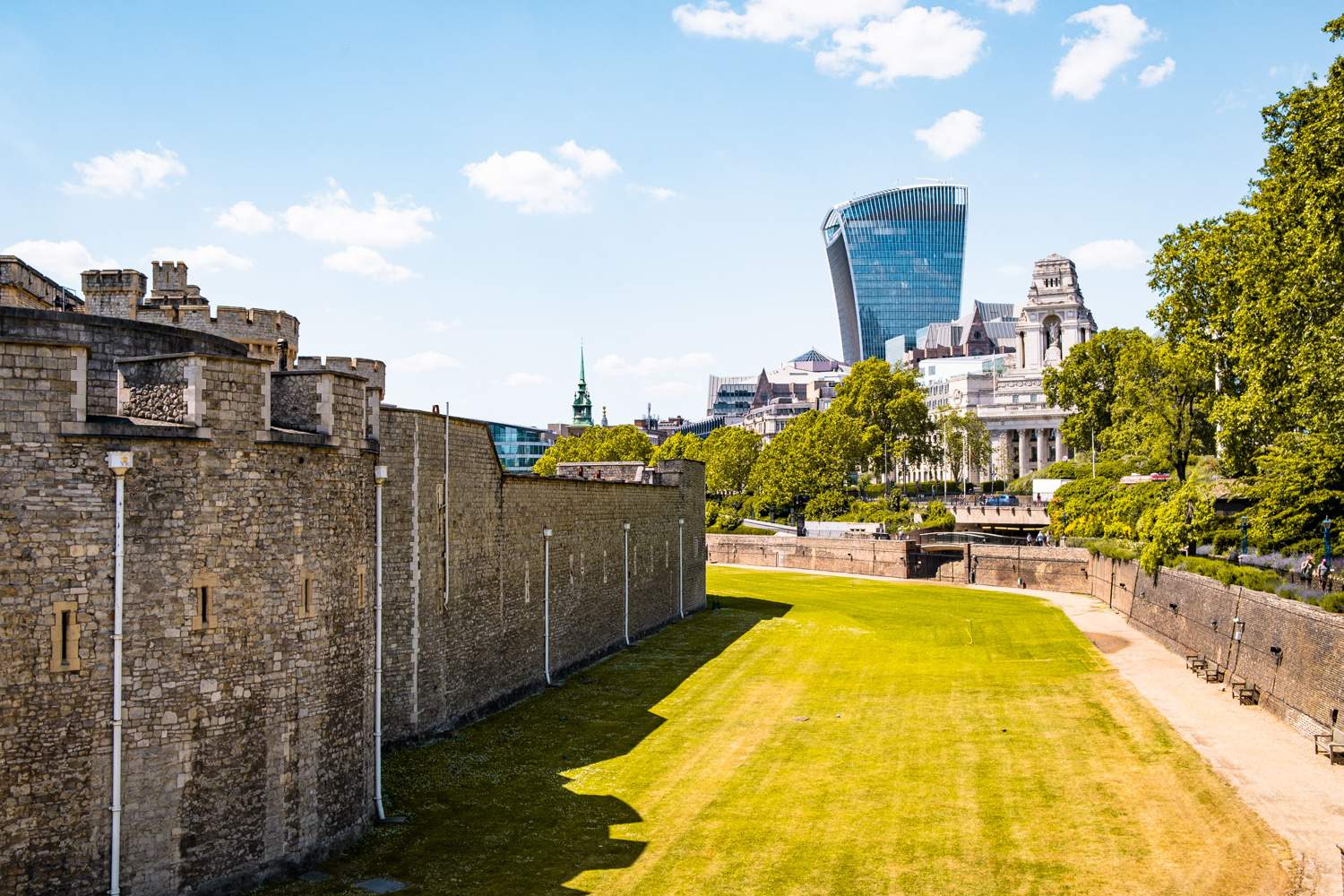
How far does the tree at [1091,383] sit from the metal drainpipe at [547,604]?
60.4 metres

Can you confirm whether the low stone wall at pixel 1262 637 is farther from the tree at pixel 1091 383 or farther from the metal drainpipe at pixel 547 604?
the tree at pixel 1091 383

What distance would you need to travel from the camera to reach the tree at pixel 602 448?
111 m

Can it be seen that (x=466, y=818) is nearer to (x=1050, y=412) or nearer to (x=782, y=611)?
(x=782, y=611)

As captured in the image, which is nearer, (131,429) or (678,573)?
(131,429)

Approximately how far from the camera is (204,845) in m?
14.2

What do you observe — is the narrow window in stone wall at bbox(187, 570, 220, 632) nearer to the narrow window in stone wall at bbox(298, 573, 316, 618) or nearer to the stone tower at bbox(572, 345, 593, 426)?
the narrow window in stone wall at bbox(298, 573, 316, 618)

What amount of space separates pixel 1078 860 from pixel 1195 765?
7096mm

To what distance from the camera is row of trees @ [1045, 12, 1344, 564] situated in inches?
1102

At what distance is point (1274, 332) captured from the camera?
31.9 meters

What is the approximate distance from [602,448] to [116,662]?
9769 cm

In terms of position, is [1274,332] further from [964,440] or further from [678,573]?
[964,440]

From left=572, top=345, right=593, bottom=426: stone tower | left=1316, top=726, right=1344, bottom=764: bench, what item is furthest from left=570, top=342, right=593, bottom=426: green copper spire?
left=1316, top=726, right=1344, bottom=764: bench

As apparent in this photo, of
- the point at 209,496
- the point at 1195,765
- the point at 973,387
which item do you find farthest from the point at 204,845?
the point at 973,387

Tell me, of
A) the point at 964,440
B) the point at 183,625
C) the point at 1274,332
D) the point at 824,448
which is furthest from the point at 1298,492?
the point at 964,440
